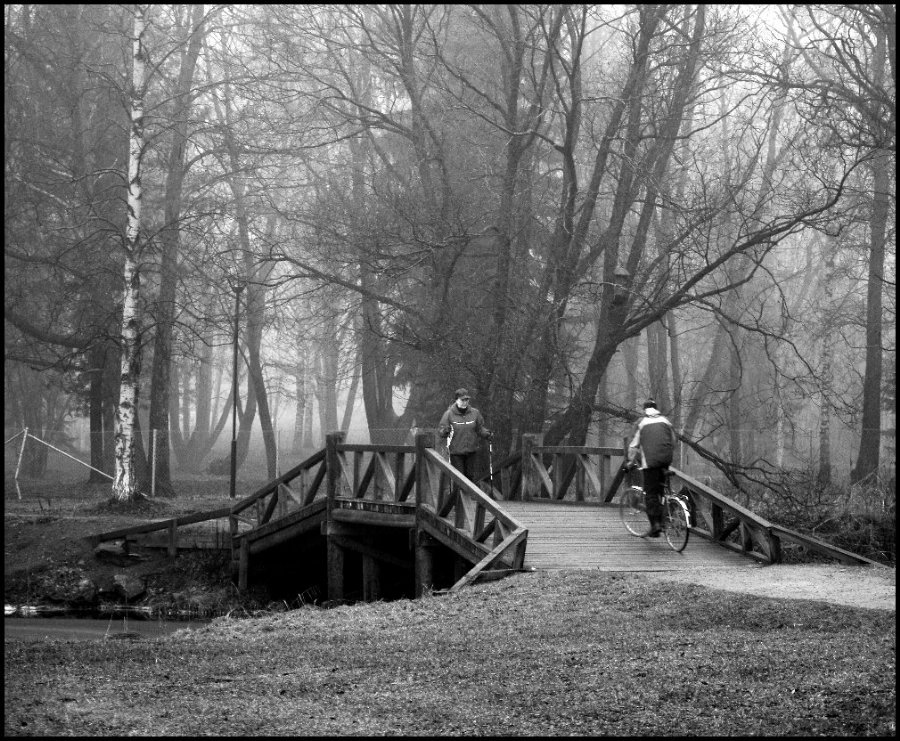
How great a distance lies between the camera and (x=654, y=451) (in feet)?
47.0

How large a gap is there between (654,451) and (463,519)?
8.52ft

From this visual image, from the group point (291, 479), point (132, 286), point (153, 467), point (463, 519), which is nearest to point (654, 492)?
point (463, 519)

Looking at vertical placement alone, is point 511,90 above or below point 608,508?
above

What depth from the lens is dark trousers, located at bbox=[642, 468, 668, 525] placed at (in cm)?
1460

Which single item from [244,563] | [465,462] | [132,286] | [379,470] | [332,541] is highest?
[132,286]

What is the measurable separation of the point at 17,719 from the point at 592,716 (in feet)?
9.69

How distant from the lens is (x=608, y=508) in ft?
59.7

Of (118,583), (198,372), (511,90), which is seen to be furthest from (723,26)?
(198,372)

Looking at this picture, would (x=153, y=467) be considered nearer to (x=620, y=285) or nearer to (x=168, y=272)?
(x=168, y=272)

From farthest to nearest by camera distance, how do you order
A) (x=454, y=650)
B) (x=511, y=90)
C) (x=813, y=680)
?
1. (x=511, y=90)
2. (x=454, y=650)
3. (x=813, y=680)

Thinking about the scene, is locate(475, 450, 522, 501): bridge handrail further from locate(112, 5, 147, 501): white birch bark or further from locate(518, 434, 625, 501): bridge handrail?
locate(112, 5, 147, 501): white birch bark

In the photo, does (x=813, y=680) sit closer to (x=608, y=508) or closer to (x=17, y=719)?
(x=17, y=719)

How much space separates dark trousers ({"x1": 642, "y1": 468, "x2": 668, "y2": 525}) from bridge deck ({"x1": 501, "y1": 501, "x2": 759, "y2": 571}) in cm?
37

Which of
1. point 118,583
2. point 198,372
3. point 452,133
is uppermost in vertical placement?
point 452,133
